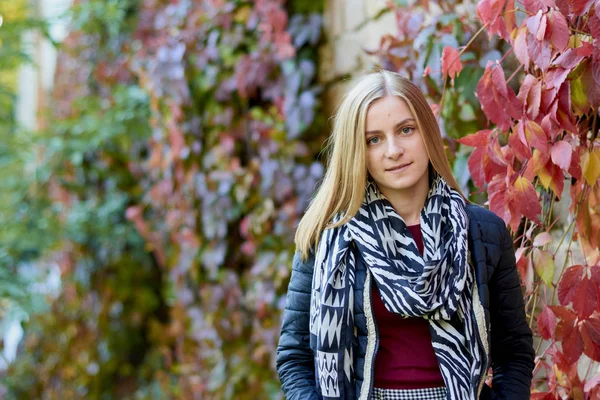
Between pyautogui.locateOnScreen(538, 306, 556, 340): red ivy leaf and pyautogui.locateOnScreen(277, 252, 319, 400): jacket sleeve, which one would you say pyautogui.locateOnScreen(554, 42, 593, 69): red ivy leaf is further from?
pyautogui.locateOnScreen(277, 252, 319, 400): jacket sleeve

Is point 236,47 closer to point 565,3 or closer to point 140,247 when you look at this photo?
point 140,247

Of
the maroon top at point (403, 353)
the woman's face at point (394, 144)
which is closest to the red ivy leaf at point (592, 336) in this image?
the maroon top at point (403, 353)

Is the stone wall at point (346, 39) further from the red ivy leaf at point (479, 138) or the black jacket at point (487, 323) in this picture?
the black jacket at point (487, 323)

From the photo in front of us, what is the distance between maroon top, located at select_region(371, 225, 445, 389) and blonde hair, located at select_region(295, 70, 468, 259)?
177 mm

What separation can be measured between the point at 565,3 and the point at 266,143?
6.36ft

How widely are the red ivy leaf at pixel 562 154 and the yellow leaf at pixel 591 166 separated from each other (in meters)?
0.07

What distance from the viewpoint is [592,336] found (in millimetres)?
1591

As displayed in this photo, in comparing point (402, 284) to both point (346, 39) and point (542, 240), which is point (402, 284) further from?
point (346, 39)

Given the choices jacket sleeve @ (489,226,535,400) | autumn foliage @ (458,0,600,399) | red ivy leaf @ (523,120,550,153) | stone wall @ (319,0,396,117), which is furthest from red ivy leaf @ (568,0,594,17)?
stone wall @ (319,0,396,117)

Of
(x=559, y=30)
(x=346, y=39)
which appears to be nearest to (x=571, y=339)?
(x=559, y=30)

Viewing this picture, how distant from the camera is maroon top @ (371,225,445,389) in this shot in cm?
147

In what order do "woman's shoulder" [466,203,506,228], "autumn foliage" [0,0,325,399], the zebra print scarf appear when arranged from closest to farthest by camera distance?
the zebra print scarf < "woman's shoulder" [466,203,506,228] < "autumn foliage" [0,0,325,399]

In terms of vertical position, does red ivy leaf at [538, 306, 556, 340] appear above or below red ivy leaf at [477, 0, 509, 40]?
below

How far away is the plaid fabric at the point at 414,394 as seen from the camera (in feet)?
4.77
